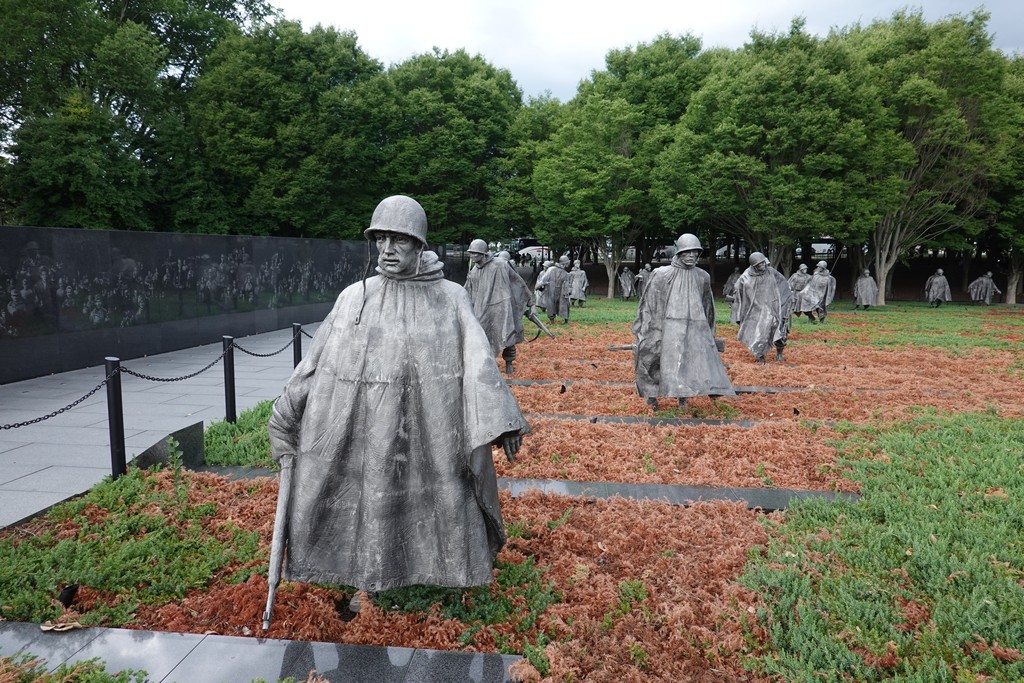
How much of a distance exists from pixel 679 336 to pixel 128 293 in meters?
10.1

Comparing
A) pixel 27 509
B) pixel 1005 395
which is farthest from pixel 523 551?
pixel 1005 395

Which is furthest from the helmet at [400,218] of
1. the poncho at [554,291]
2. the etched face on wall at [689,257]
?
the poncho at [554,291]

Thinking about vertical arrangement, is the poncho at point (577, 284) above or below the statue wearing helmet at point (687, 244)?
below

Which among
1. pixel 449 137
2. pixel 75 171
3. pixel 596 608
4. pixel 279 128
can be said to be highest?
pixel 449 137

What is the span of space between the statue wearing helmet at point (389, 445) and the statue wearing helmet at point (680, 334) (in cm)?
552

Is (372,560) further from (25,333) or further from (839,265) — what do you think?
(839,265)

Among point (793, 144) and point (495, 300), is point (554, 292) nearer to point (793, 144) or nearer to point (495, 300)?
point (495, 300)

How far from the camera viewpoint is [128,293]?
13.1 meters

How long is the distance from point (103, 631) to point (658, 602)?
2.99 metres

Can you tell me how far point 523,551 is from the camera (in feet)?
15.7

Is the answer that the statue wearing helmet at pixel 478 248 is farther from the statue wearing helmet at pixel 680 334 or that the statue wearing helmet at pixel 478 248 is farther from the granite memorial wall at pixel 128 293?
the statue wearing helmet at pixel 680 334

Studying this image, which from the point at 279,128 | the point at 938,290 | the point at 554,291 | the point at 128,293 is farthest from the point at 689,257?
the point at 938,290

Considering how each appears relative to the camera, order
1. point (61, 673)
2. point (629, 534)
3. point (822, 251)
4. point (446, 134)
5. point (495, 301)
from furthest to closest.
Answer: point (822, 251)
point (446, 134)
point (495, 301)
point (629, 534)
point (61, 673)

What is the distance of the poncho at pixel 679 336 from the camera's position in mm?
8758
